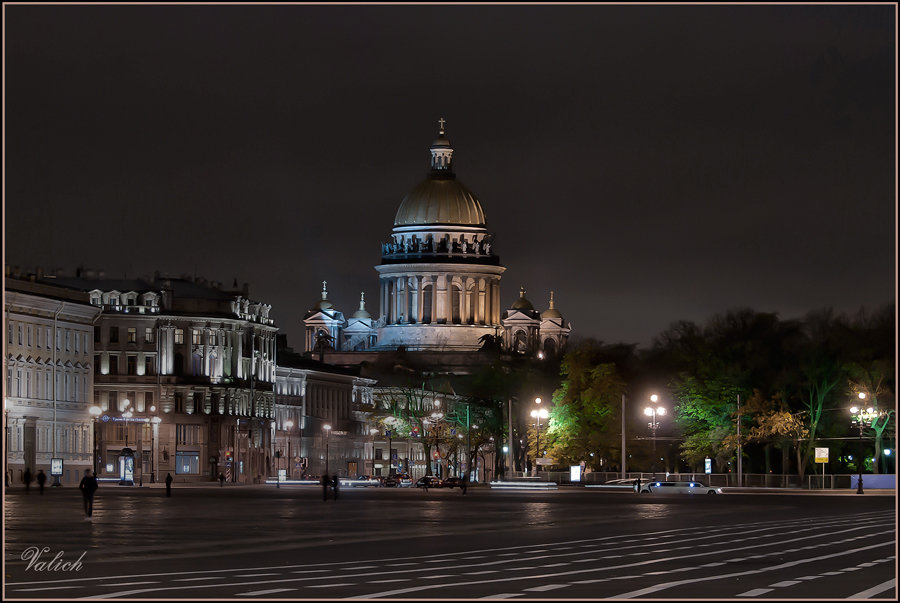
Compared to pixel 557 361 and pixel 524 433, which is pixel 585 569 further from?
pixel 557 361

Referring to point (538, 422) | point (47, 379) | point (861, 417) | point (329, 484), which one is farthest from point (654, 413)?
point (47, 379)

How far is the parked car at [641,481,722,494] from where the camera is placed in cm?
10981

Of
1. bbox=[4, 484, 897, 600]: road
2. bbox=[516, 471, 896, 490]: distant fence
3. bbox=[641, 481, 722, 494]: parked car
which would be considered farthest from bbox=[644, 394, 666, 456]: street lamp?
bbox=[4, 484, 897, 600]: road

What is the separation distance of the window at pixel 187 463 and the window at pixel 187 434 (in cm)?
118

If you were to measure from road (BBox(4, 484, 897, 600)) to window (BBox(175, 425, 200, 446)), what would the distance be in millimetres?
86276

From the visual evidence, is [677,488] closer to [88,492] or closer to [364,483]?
[364,483]

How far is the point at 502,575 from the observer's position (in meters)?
34.4

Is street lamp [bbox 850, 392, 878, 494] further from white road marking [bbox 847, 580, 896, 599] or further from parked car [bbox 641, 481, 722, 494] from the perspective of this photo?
white road marking [bbox 847, 580, 896, 599]

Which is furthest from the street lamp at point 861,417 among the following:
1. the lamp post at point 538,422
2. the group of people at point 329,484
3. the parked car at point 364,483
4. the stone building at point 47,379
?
the stone building at point 47,379

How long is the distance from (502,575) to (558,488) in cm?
8828

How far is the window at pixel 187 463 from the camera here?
15650 centimetres

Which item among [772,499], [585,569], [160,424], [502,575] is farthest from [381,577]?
[160,424]

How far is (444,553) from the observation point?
1633 inches

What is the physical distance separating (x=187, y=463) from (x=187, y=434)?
119 inches
